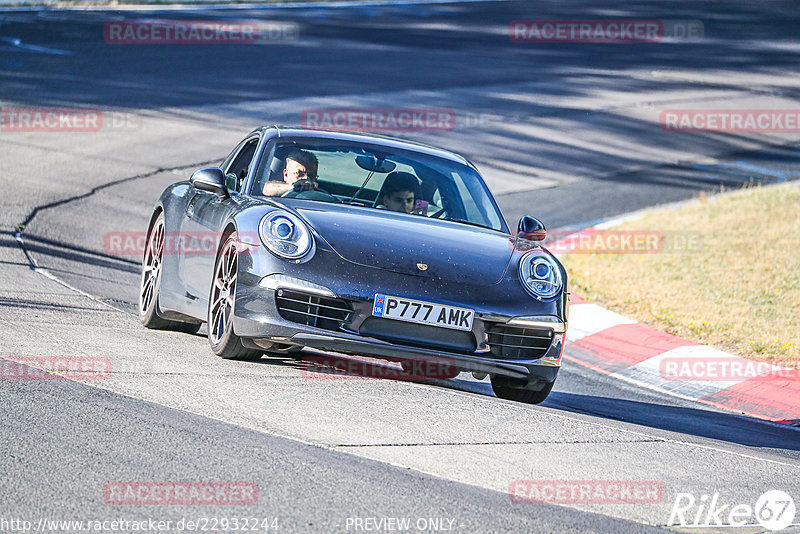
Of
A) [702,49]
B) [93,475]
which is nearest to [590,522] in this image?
[93,475]

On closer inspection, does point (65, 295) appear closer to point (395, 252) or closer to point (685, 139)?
point (395, 252)

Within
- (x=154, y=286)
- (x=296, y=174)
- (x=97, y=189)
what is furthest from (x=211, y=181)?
(x=97, y=189)

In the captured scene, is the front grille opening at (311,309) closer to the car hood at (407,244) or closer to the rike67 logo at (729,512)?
the car hood at (407,244)

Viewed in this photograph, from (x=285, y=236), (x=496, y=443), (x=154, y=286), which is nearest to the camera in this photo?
(x=496, y=443)

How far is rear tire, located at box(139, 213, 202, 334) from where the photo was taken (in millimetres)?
7777

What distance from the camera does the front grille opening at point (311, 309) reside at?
5.98m

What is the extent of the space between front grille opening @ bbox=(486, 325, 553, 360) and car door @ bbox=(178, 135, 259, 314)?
1708mm

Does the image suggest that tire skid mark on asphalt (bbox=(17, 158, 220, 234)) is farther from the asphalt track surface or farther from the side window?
the side window

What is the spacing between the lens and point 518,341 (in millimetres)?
6270

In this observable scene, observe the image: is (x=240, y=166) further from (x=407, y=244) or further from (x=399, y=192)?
(x=407, y=244)

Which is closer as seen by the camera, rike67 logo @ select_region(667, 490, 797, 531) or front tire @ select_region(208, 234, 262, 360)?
rike67 logo @ select_region(667, 490, 797, 531)

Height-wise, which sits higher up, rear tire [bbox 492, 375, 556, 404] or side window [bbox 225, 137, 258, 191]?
side window [bbox 225, 137, 258, 191]

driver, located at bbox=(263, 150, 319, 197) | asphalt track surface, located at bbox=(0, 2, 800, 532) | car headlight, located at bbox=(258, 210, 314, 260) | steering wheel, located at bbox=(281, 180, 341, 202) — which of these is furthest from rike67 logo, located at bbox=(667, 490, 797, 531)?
driver, located at bbox=(263, 150, 319, 197)

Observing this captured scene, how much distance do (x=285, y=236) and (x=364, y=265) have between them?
0.46m
